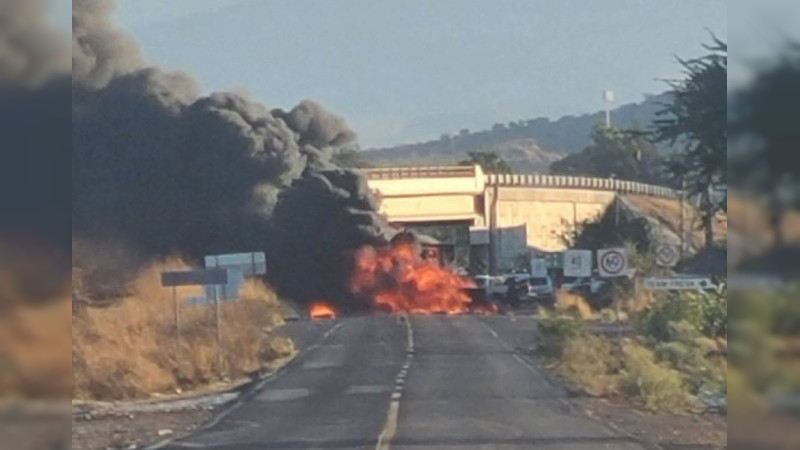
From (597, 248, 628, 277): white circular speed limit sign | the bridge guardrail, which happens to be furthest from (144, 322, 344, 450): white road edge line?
(597, 248, 628, 277): white circular speed limit sign

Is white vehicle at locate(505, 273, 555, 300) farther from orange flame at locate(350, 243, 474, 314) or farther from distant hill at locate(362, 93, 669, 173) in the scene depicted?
distant hill at locate(362, 93, 669, 173)

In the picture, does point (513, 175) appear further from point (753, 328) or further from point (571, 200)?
point (753, 328)

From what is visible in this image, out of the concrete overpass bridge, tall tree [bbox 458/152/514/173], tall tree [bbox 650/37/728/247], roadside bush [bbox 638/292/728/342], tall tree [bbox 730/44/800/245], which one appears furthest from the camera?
tall tree [bbox 458/152/514/173]

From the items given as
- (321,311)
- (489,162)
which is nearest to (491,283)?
(489,162)

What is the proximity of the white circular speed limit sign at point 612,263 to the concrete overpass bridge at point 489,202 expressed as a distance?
19 centimetres

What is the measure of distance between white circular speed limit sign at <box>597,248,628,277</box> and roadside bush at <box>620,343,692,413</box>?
342 millimetres

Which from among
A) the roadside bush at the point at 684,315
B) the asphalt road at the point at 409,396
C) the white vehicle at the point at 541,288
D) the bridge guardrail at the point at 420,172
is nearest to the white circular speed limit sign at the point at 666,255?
the roadside bush at the point at 684,315

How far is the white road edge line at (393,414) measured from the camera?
21.7 feet

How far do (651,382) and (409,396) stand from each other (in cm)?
110

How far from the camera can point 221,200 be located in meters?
6.85

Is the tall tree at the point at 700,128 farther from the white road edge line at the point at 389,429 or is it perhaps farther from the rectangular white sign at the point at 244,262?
the rectangular white sign at the point at 244,262

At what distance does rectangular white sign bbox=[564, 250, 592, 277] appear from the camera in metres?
6.77

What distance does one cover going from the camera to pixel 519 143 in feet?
22.5

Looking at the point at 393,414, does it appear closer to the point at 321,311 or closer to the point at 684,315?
the point at 321,311
